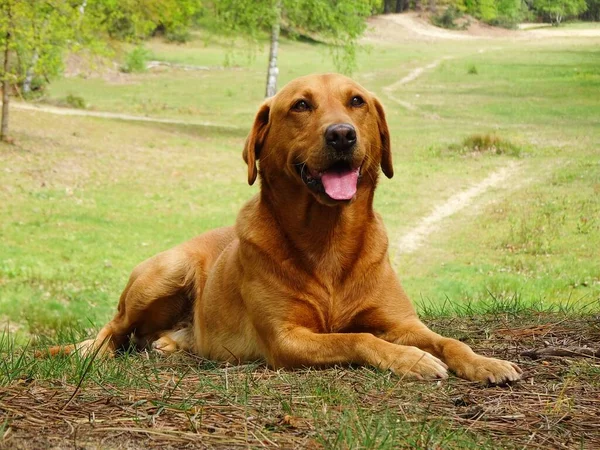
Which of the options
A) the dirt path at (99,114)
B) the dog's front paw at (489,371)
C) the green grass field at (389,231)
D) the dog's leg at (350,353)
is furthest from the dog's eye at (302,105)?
A: the dirt path at (99,114)

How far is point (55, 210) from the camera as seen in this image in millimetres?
13570

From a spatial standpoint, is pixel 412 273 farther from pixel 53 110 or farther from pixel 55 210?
pixel 53 110

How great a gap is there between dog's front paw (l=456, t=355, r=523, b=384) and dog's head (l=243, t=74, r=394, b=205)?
103cm

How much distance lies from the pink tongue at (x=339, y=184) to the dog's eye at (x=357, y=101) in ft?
1.39

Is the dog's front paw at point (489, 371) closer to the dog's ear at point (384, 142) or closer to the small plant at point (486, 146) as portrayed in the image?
the dog's ear at point (384, 142)

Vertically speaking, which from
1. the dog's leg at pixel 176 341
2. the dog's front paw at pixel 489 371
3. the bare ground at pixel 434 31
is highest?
the bare ground at pixel 434 31

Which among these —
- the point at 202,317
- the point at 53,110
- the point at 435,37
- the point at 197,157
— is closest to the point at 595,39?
the point at 435,37

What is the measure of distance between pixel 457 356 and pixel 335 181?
1030 mm

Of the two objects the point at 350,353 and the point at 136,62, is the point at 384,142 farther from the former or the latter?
the point at 136,62

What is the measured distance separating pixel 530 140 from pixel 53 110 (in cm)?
1499

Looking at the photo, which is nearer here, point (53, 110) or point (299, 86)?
point (299, 86)

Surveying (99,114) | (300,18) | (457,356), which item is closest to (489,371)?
(457,356)

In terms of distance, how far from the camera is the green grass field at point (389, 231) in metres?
2.72

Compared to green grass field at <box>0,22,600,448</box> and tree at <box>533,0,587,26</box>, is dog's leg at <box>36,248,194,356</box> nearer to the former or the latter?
green grass field at <box>0,22,600,448</box>
